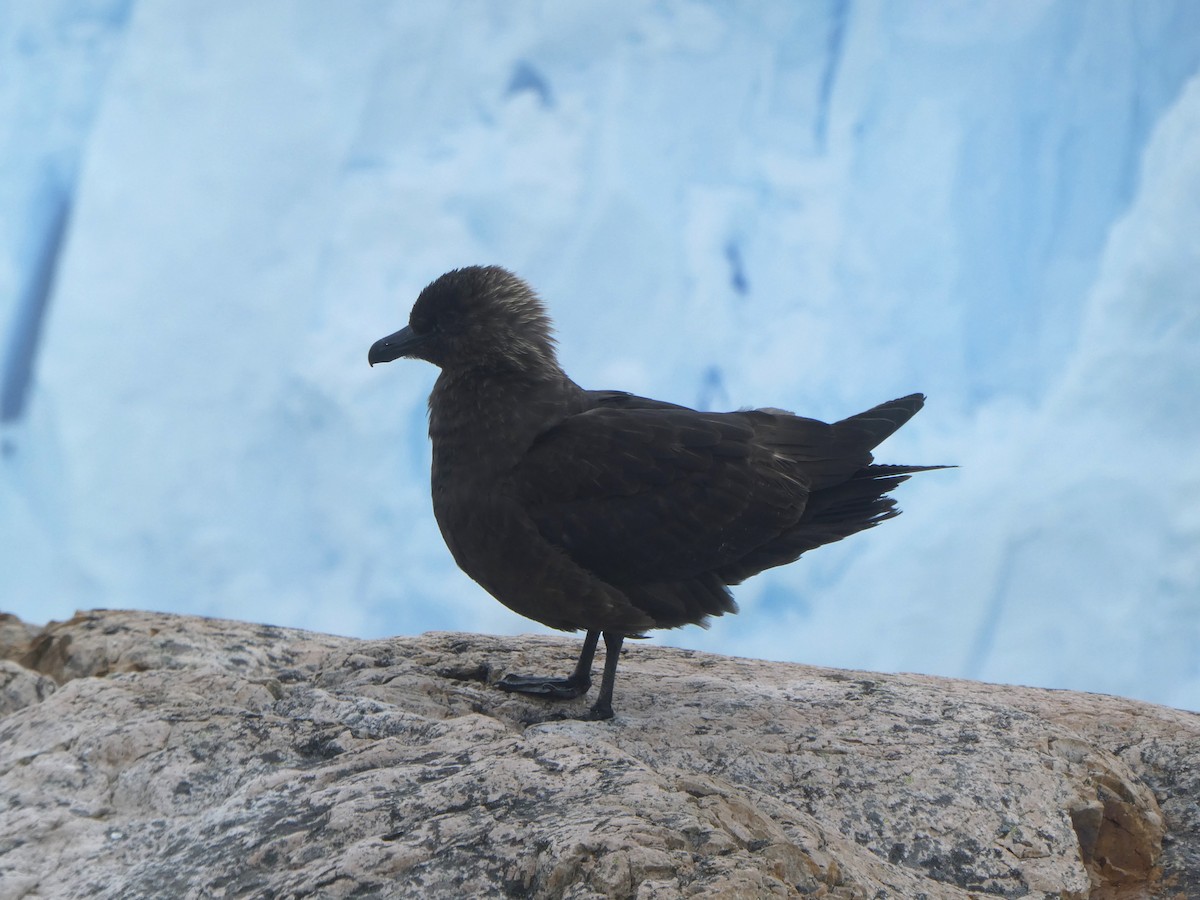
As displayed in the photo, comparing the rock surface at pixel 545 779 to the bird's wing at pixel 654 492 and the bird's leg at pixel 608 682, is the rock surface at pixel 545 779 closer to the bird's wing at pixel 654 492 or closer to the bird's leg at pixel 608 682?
the bird's leg at pixel 608 682

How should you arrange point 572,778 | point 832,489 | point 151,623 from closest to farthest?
point 572,778 < point 832,489 < point 151,623

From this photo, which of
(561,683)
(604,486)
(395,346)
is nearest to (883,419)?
(604,486)

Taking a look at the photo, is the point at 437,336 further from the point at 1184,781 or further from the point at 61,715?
the point at 1184,781

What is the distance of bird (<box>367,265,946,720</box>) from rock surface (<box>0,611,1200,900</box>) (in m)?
0.44

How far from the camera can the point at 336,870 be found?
2.77 m

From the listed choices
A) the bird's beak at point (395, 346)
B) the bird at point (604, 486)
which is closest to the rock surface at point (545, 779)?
the bird at point (604, 486)

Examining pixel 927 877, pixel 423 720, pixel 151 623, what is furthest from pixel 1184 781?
pixel 151 623

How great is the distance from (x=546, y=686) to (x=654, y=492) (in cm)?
91

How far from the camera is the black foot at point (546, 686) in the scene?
4594mm

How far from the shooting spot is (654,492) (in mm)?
4488

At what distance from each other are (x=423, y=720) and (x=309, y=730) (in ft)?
1.28

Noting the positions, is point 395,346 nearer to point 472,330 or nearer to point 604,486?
point 472,330

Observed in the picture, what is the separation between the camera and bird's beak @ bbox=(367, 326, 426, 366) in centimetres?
503

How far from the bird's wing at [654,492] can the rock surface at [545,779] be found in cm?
61
